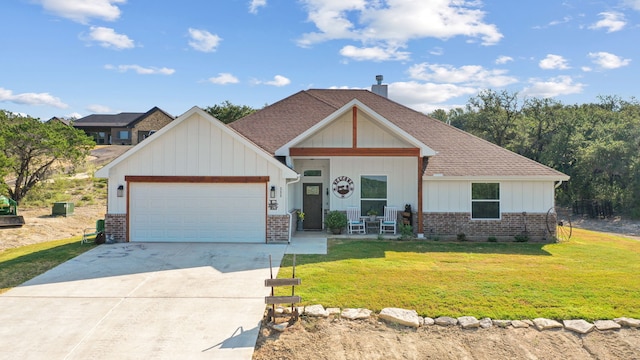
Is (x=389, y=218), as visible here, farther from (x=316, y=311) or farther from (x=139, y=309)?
(x=139, y=309)

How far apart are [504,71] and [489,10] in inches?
584

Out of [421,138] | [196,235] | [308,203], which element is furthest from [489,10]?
[196,235]

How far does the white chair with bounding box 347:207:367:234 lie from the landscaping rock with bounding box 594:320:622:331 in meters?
8.97

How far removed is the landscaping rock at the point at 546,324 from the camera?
21.7 feet

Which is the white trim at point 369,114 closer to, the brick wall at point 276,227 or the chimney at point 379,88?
the brick wall at point 276,227

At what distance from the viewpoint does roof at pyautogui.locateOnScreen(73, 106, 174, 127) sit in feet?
173

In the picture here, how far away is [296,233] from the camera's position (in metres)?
15.6

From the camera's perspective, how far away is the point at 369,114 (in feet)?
47.0

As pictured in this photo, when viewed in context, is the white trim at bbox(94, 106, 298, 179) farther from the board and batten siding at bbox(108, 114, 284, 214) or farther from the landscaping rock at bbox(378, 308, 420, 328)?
the landscaping rock at bbox(378, 308, 420, 328)

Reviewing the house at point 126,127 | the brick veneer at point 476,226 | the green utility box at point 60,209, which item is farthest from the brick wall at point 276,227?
the house at point 126,127

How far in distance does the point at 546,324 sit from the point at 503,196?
8.67m

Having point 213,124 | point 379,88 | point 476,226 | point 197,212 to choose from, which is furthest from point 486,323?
point 379,88

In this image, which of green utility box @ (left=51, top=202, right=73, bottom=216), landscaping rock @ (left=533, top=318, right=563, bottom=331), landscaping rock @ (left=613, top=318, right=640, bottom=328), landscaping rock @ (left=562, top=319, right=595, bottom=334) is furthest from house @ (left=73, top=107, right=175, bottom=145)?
landscaping rock @ (left=613, top=318, right=640, bottom=328)

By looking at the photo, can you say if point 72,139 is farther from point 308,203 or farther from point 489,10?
point 489,10
